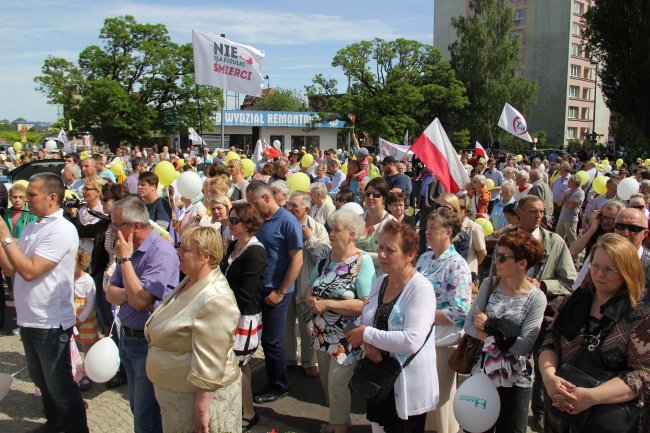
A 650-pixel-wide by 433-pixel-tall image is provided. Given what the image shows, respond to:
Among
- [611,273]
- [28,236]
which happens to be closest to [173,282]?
[28,236]

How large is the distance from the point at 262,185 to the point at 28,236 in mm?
1842

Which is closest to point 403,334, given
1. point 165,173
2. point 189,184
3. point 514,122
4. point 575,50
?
point 189,184

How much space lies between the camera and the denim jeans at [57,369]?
12.6 ft

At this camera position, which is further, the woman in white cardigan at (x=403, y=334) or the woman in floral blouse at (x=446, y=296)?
the woman in floral blouse at (x=446, y=296)

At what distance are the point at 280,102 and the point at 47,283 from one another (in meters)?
73.4

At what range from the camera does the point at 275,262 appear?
14.9ft

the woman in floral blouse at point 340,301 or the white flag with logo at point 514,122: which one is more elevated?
the white flag with logo at point 514,122

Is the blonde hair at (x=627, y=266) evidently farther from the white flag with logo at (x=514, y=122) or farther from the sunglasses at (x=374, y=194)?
the white flag with logo at (x=514, y=122)

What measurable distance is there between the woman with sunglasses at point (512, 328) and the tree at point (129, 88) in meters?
38.1

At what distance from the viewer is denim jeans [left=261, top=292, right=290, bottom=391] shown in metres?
4.60

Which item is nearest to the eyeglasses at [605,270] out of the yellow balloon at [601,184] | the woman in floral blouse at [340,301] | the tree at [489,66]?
the woman in floral blouse at [340,301]

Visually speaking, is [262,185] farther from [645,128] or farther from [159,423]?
[645,128]

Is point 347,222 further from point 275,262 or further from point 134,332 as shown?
point 134,332

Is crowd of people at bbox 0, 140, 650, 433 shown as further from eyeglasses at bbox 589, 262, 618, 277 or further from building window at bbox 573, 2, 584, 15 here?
building window at bbox 573, 2, 584, 15
